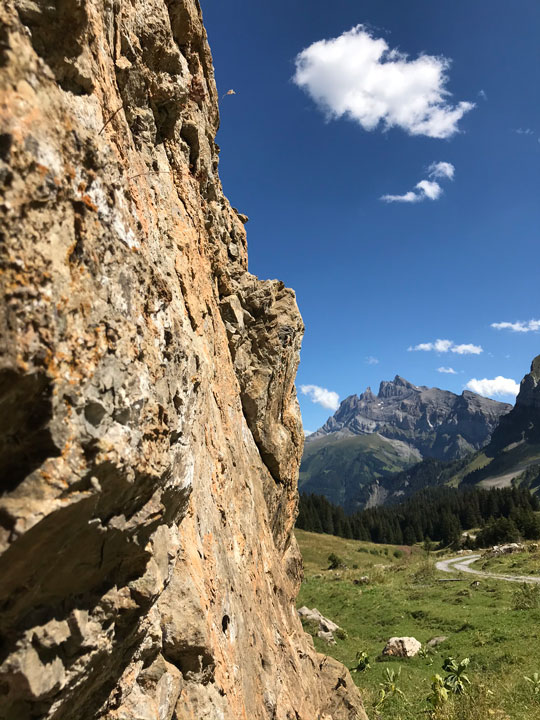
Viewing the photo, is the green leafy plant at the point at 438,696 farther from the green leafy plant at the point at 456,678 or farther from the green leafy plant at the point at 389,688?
the green leafy plant at the point at 389,688

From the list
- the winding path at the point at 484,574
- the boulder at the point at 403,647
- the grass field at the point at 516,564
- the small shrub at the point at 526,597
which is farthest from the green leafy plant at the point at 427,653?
the grass field at the point at 516,564

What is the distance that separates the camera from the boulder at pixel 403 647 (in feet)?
84.0

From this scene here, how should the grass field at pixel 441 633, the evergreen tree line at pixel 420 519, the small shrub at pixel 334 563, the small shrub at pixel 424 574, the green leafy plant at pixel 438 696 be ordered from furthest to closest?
the evergreen tree line at pixel 420 519 < the small shrub at pixel 334 563 < the small shrub at pixel 424 574 < the grass field at pixel 441 633 < the green leafy plant at pixel 438 696

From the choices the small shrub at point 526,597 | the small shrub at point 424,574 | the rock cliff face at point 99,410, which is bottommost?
the small shrub at point 424,574

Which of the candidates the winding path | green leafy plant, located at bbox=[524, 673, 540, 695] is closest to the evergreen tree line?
the winding path

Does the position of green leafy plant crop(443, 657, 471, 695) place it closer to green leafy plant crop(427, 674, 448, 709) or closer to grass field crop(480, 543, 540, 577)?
green leafy plant crop(427, 674, 448, 709)

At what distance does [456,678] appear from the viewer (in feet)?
65.4

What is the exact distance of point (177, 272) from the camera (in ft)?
30.1

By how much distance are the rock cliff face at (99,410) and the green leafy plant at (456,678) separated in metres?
14.5

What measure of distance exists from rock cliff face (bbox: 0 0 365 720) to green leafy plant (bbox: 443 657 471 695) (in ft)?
47.5

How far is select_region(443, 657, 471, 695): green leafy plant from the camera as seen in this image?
1923cm

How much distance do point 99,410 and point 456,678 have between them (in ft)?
77.7

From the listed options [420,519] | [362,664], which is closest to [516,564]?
[362,664]

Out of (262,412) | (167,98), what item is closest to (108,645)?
A: (167,98)
